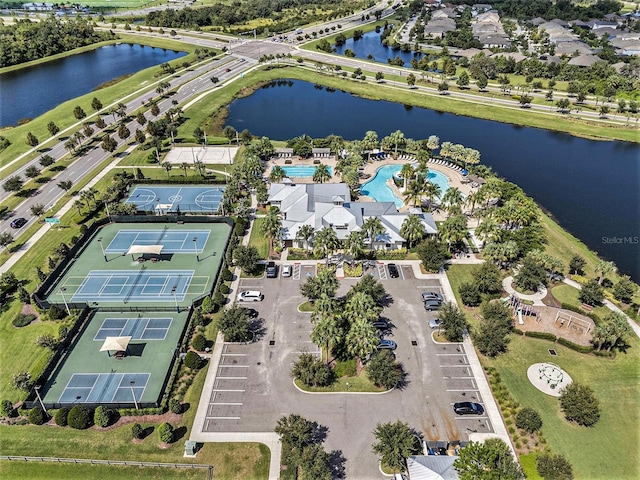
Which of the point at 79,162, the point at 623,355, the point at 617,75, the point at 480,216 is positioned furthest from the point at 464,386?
the point at 617,75

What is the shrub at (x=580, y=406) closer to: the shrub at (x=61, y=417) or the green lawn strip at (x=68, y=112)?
the shrub at (x=61, y=417)

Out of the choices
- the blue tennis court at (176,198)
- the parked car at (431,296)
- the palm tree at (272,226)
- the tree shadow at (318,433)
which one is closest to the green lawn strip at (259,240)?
the palm tree at (272,226)

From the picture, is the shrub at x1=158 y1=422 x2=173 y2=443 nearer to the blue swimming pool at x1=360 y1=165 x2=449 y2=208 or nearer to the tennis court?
the tennis court

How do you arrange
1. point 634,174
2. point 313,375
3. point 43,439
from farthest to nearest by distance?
1. point 634,174
2. point 313,375
3. point 43,439

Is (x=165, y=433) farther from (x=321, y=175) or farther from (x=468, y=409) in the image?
(x=321, y=175)

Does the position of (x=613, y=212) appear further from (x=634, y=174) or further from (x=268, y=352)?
(x=268, y=352)

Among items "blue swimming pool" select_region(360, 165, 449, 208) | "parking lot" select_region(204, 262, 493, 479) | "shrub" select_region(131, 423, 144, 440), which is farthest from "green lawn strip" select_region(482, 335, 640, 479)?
"shrub" select_region(131, 423, 144, 440)

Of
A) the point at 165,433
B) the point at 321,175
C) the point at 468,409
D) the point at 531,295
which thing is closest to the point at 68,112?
the point at 321,175
